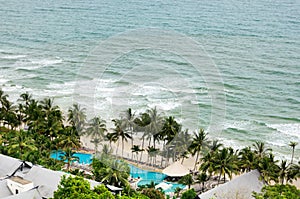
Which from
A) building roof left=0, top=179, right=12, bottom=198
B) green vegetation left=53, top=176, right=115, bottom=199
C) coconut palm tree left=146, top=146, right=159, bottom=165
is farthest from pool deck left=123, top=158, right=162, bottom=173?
green vegetation left=53, top=176, right=115, bottom=199

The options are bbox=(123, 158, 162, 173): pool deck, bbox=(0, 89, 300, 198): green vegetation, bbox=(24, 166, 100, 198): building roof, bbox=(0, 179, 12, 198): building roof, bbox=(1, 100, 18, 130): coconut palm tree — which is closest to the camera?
bbox=(0, 179, 12, 198): building roof

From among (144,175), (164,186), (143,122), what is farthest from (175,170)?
(143,122)

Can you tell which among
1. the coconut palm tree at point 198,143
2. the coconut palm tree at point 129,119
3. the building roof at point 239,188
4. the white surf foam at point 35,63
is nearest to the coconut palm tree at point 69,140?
the coconut palm tree at point 129,119

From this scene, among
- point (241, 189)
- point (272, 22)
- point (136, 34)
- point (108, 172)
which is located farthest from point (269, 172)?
point (272, 22)

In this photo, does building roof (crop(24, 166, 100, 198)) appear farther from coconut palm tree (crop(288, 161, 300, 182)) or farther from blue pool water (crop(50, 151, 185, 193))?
coconut palm tree (crop(288, 161, 300, 182))

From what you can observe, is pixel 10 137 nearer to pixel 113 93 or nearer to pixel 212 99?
pixel 113 93

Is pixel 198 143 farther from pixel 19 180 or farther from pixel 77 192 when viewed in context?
pixel 77 192
